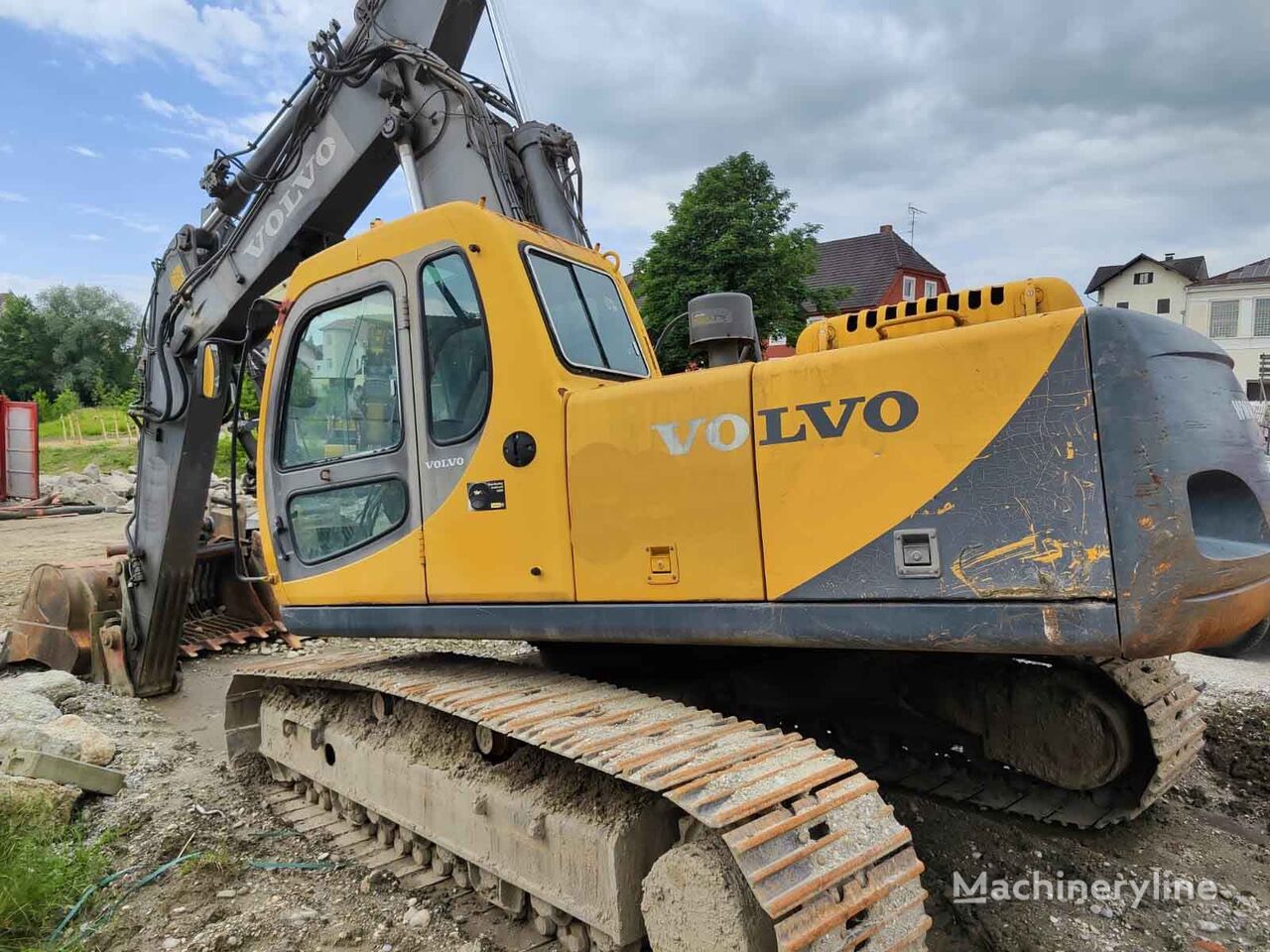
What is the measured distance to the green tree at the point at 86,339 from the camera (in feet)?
167

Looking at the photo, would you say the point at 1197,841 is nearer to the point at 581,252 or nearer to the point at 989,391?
the point at 989,391

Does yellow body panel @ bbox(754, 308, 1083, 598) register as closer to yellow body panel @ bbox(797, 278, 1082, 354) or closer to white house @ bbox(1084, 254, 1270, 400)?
yellow body panel @ bbox(797, 278, 1082, 354)

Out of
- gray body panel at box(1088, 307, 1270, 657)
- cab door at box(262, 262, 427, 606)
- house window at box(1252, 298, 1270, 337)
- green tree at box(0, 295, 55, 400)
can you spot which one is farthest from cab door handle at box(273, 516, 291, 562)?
green tree at box(0, 295, 55, 400)

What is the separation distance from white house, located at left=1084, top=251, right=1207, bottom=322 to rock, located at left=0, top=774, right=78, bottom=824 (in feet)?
171

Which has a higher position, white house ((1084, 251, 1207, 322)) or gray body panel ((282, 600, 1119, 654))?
white house ((1084, 251, 1207, 322))

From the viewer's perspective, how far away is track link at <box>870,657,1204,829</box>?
10.7ft

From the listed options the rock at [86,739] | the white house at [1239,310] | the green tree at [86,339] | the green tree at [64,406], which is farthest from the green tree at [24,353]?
the white house at [1239,310]

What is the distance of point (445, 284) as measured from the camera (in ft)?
10.8

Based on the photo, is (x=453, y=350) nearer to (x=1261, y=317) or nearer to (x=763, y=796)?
(x=763, y=796)

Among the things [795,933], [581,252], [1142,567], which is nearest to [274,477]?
[581,252]

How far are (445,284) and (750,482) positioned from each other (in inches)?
59.4

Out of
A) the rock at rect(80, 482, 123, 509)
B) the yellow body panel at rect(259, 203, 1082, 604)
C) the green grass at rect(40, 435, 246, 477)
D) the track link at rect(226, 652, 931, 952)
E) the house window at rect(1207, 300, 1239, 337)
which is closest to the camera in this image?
the track link at rect(226, 652, 931, 952)

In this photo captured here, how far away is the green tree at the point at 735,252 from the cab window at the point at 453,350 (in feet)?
60.8

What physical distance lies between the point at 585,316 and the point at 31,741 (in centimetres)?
359
